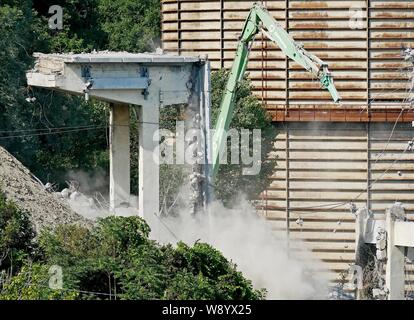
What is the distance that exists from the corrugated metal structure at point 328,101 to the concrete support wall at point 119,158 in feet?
28.7

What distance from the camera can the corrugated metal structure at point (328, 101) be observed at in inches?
1962

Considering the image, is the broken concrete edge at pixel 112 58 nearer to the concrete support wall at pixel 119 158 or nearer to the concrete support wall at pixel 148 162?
the concrete support wall at pixel 148 162

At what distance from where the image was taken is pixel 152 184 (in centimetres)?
4044

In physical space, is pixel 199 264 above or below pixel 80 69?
below

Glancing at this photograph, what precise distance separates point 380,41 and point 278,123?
10.0ft

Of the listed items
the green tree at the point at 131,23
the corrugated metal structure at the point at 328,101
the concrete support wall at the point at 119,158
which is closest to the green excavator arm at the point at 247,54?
the concrete support wall at the point at 119,158

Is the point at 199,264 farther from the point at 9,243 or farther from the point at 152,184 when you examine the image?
the point at 152,184

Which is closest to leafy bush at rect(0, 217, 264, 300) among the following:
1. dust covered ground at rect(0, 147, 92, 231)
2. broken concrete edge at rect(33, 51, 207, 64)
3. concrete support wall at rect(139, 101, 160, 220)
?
dust covered ground at rect(0, 147, 92, 231)

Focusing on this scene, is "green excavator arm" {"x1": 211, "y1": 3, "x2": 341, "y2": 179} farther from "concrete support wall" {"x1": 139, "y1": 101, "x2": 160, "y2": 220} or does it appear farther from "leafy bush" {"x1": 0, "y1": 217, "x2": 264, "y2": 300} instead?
"leafy bush" {"x1": 0, "y1": 217, "x2": 264, "y2": 300}

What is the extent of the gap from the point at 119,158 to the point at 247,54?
5.07m

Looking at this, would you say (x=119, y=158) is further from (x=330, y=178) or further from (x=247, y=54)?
(x=330, y=178)
